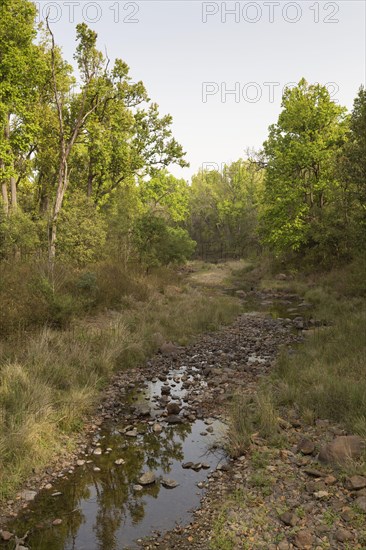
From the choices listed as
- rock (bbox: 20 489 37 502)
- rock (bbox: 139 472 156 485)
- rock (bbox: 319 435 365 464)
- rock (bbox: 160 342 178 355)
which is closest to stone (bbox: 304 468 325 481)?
rock (bbox: 319 435 365 464)

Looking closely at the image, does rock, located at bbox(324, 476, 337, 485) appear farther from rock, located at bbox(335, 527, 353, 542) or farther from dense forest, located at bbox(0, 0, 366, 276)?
dense forest, located at bbox(0, 0, 366, 276)

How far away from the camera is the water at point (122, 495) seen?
4.64 metres

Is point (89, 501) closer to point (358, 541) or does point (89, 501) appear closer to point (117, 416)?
point (117, 416)

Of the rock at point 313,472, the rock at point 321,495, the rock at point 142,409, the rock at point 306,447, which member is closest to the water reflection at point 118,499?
the rock at point 142,409

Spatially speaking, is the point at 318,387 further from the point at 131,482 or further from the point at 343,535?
the point at 131,482

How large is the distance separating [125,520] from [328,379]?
4.90 m

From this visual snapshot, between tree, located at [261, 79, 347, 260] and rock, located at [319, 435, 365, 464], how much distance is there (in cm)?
2033

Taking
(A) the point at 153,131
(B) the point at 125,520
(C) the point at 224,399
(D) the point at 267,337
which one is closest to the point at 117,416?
(C) the point at 224,399

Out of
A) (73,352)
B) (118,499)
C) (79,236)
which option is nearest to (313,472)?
(118,499)

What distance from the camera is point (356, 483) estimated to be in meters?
Result: 4.90

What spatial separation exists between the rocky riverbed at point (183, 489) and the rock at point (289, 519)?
0.04 ft

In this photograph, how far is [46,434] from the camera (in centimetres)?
631

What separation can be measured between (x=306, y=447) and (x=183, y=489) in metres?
2.06

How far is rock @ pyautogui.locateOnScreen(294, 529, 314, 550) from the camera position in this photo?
417cm
